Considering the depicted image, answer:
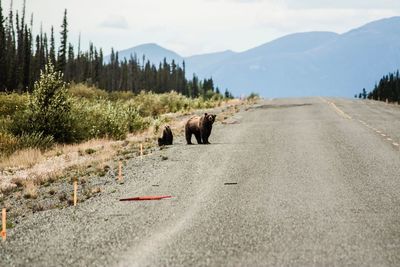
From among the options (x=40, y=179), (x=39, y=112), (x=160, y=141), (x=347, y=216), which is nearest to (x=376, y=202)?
(x=347, y=216)

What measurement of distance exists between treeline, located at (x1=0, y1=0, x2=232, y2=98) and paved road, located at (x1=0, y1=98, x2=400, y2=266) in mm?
21412

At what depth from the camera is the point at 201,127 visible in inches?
797

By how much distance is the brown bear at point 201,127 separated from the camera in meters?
20.0

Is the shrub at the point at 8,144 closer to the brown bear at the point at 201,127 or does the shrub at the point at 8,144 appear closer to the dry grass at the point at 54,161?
the dry grass at the point at 54,161

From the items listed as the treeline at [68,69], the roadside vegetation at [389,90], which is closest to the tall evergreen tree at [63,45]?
A: the treeline at [68,69]

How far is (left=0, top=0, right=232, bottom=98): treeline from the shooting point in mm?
69250

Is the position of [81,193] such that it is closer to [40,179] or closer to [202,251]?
[40,179]

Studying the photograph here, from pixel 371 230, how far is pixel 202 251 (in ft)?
9.08

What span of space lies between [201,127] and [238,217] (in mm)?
10686

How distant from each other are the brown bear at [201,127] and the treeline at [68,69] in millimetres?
16101

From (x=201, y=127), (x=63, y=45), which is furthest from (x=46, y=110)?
(x=63, y=45)

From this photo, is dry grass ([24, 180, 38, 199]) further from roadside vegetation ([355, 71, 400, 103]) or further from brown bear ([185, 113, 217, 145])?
roadside vegetation ([355, 71, 400, 103])

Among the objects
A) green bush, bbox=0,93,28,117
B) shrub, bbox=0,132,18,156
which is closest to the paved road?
shrub, bbox=0,132,18,156

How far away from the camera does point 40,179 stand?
624 inches
